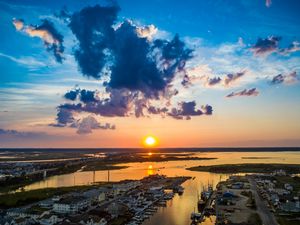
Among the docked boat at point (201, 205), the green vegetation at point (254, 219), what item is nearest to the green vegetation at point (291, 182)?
the docked boat at point (201, 205)

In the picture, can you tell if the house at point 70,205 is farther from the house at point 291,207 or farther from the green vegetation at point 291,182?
the green vegetation at point 291,182

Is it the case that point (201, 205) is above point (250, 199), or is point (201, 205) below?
below

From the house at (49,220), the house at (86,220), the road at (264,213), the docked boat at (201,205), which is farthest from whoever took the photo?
the docked boat at (201,205)

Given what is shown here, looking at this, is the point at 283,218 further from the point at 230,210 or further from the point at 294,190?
the point at 294,190

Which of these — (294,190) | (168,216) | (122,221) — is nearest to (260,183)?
(294,190)

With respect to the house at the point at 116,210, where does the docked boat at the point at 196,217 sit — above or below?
below

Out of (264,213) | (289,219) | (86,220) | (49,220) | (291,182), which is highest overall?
(291,182)

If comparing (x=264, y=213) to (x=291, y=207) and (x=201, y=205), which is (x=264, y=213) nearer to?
(x=291, y=207)

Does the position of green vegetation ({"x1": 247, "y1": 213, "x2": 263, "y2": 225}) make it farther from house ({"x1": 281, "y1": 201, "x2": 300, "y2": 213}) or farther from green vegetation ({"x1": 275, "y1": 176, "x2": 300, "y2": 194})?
green vegetation ({"x1": 275, "y1": 176, "x2": 300, "y2": 194})

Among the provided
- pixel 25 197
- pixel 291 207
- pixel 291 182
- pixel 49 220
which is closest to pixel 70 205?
pixel 49 220
